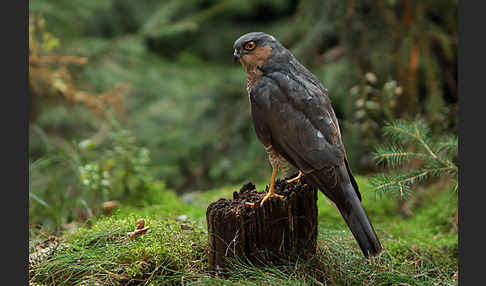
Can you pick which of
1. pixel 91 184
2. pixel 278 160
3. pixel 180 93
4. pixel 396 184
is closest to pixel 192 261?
pixel 278 160

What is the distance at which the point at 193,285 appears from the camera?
8.93 feet

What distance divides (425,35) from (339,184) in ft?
9.39

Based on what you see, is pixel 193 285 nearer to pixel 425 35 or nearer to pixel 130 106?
pixel 425 35

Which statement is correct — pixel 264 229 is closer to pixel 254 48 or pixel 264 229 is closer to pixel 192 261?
pixel 192 261

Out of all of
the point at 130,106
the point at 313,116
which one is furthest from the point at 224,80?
the point at 313,116

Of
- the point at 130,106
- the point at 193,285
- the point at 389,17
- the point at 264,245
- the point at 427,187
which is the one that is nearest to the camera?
the point at 193,285

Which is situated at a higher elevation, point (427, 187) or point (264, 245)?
point (264, 245)

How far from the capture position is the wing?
2889 mm

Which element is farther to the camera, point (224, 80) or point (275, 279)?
point (224, 80)

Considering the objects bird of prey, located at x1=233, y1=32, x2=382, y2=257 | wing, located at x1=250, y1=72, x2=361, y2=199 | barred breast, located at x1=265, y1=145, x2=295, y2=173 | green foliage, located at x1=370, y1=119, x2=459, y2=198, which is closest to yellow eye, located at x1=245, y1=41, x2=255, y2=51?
bird of prey, located at x1=233, y1=32, x2=382, y2=257

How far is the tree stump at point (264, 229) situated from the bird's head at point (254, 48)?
3.09 ft

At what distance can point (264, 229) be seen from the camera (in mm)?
2971

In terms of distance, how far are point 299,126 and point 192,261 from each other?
1168 millimetres

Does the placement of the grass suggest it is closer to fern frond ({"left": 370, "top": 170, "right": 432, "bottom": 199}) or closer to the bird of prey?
fern frond ({"left": 370, "top": 170, "right": 432, "bottom": 199})
